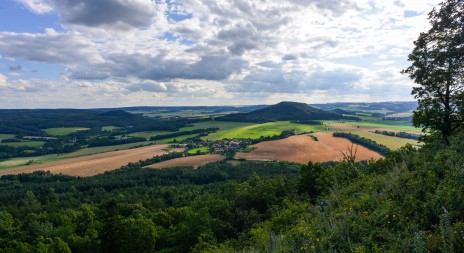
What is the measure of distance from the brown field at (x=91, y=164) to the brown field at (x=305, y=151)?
53183 millimetres

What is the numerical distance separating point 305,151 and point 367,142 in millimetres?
32722

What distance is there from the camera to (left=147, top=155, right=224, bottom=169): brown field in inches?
5138

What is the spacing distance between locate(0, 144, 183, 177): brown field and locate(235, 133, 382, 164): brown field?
53.2 metres

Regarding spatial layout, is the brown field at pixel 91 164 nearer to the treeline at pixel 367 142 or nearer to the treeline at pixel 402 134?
the treeline at pixel 367 142

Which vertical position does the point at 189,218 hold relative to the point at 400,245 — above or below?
below

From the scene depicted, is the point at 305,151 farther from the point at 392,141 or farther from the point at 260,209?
the point at 260,209

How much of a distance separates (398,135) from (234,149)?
86.1 meters

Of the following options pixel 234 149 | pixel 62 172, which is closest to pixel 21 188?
pixel 62 172

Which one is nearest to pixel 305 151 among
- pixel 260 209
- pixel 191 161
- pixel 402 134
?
pixel 191 161

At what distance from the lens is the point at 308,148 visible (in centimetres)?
13375

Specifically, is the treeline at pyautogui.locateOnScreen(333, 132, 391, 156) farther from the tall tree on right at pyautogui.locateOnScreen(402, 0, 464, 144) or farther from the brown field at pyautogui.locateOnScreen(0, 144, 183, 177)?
the brown field at pyautogui.locateOnScreen(0, 144, 183, 177)

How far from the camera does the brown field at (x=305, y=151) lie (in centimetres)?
11619

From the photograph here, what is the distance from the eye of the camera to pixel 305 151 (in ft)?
425

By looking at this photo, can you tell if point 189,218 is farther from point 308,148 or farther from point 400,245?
point 308,148
